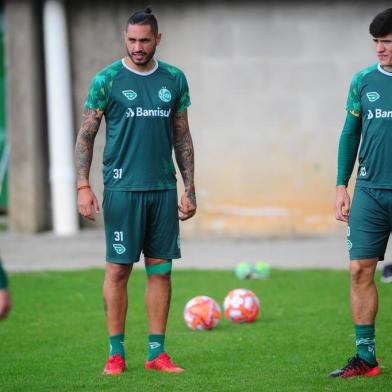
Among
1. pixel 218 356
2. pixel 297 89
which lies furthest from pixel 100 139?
pixel 218 356

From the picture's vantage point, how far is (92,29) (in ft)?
59.4

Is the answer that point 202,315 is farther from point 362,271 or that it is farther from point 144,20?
point 144,20

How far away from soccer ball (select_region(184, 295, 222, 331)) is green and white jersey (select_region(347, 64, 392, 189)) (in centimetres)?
260

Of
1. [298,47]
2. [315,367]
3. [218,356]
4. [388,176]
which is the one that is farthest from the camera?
[298,47]

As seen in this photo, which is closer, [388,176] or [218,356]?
[388,176]

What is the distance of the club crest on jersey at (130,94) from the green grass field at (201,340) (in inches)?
72.4

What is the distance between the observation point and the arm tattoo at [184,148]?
7.72m

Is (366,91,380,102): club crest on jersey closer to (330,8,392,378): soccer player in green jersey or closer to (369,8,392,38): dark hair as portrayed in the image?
(330,8,392,378): soccer player in green jersey

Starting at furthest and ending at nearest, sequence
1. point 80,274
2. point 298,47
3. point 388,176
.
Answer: point 298,47 < point 80,274 < point 388,176

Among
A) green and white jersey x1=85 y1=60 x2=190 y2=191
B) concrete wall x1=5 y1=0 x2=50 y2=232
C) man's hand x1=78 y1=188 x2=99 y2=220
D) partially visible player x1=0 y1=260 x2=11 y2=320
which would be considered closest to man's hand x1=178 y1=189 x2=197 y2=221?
green and white jersey x1=85 y1=60 x2=190 y2=191

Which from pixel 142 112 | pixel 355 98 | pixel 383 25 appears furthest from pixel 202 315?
pixel 383 25

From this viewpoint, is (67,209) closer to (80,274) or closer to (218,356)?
(80,274)

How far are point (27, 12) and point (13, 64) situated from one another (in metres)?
0.85

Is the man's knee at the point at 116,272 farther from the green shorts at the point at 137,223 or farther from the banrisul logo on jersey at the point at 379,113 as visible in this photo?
the banrisul logo on jersey at the point at 379,113
